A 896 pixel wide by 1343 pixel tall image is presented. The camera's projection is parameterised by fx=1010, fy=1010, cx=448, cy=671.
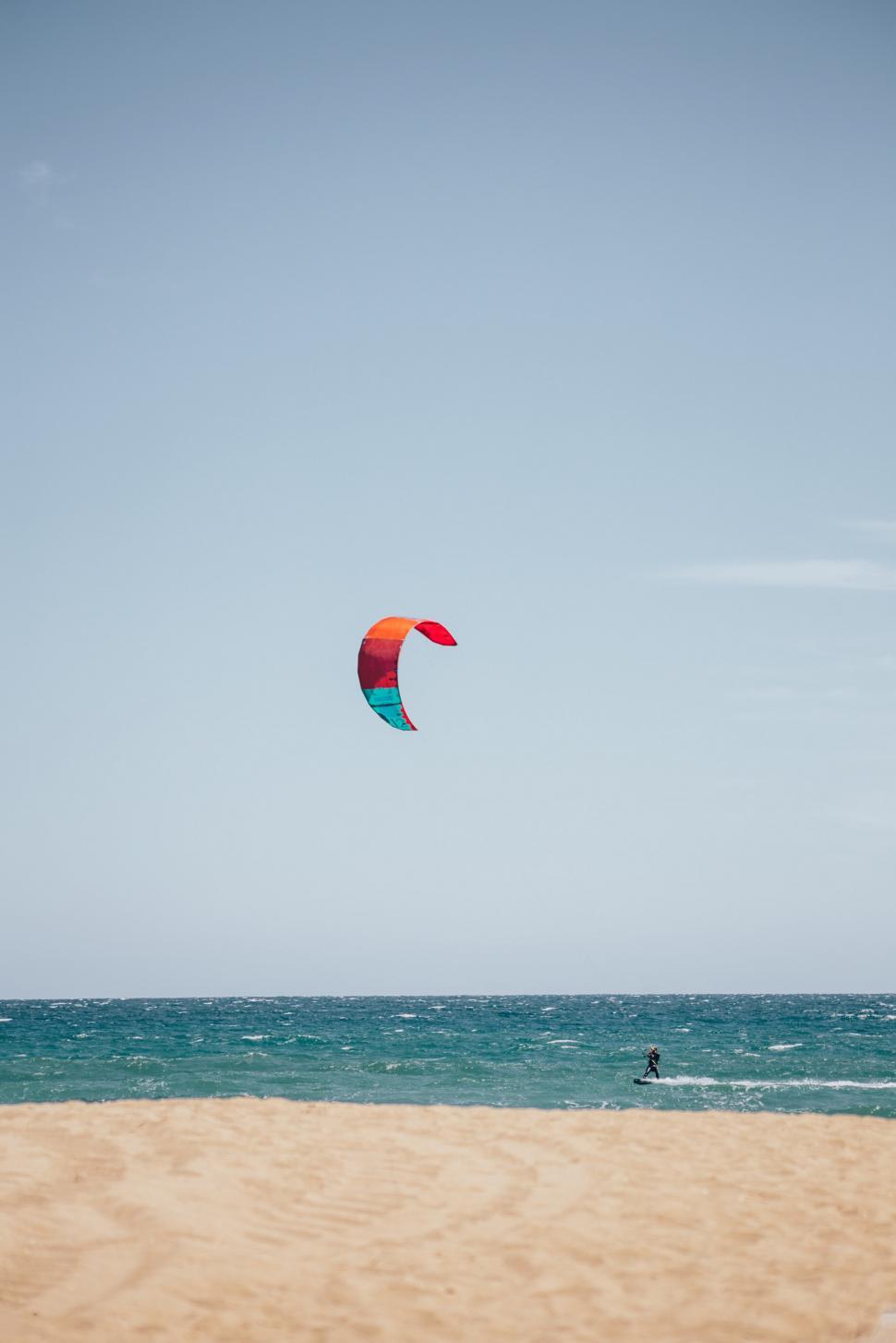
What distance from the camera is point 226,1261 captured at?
6.64 meters

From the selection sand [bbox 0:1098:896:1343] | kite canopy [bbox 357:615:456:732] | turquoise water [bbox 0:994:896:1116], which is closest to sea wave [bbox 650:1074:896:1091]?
turquoise water [bbox 0:994:896:1116]

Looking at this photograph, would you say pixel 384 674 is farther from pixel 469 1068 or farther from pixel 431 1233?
pixel 469 1068

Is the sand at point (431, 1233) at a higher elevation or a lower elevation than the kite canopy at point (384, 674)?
lower

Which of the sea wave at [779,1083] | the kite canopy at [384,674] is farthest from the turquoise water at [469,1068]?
the kite canopy at [384,674]

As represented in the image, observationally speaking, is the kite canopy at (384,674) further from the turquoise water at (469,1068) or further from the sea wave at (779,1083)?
the sea wave at (779,1083)

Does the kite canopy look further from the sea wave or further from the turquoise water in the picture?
the sea wave

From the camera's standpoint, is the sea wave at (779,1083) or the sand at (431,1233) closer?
the sand at (431,1233)

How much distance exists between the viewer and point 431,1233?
7.40 metres

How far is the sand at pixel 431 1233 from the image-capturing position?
5.82 metres

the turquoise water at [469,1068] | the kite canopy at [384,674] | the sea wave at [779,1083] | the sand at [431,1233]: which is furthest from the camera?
the sea wave at [779,1083]

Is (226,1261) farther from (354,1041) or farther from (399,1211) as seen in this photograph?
(354,1041)

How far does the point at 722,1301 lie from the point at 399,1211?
2713mm

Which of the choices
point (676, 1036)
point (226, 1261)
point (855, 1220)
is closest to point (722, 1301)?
point (855, 1220)

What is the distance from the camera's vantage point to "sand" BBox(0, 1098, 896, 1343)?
5.82 meters
